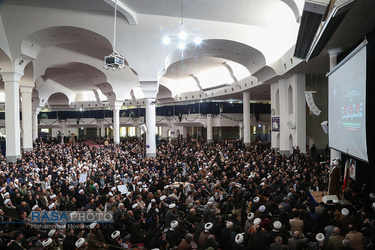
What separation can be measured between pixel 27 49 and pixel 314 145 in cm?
1631

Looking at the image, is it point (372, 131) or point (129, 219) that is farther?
point (372, 131)

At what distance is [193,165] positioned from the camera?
12.7 meters

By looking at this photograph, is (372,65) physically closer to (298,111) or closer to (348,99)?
(348,99)

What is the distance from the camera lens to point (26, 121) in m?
17.1

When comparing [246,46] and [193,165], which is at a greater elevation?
[246,46]

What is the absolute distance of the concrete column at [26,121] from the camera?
17.0 metres

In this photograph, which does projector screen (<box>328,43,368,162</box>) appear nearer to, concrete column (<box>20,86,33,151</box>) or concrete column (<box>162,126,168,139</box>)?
concrete column (<box>20,86,33,151</box>)

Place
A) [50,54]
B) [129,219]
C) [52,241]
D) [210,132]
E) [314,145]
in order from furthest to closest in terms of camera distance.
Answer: [210,132]
[50,54]
[314,145]
[129,219]
[52,241]

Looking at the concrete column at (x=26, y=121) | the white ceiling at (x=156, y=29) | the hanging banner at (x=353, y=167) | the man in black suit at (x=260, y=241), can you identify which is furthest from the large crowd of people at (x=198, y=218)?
the concrete column at (x=26, y=121)

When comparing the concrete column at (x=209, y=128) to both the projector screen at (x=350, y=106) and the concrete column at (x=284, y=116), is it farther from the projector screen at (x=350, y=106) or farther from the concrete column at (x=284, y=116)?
the projector screen at (x=350, y=106)

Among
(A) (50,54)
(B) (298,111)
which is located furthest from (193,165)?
(A) (50,54)

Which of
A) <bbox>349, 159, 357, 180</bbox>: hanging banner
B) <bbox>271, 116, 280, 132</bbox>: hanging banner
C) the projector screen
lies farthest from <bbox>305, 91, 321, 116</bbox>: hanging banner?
<bbox>271, 116, 280, 132</bbox>: hanging banner

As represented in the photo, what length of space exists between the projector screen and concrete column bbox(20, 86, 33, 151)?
16.8 meters

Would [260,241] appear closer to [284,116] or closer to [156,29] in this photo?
[156,29]
